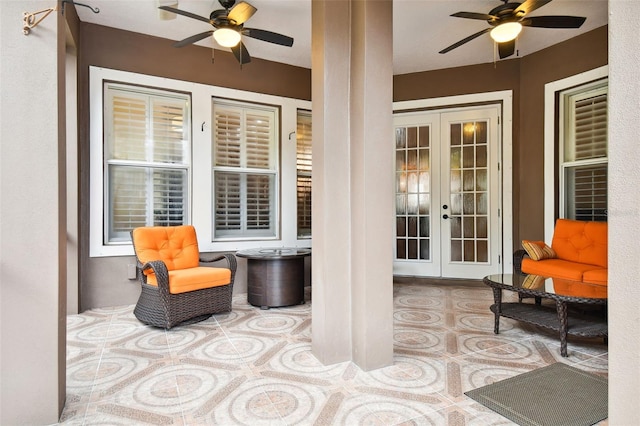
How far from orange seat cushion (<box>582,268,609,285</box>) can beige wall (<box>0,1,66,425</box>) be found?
4237 mm

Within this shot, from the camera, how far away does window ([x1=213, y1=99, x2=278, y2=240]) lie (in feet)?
15.8

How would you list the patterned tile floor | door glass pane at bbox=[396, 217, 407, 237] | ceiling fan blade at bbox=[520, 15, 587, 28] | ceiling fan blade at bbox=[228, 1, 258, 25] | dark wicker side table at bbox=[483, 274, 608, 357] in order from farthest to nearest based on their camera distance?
door glass pane at bbox=[396, 217, 407, 237] → ceiling fan blade at bbox=[520, 15, 587, 28] → ceiling fan blade at bbox=[228, 1, 258, 25] → dark wicker side table at bbox=[483, 274, 608, 357] → the patterned tile floor

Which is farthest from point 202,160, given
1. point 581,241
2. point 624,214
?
point 581,241

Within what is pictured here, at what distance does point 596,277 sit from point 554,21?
2375 mm

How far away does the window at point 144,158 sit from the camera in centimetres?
421

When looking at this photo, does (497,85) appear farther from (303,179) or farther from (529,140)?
(303,179)

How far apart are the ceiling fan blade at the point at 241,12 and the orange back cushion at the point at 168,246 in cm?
213

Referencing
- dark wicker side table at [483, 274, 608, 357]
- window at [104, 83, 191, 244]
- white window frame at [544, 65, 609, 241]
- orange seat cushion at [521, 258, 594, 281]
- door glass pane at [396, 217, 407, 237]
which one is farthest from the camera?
door glass pane at [396, 217, 407, 237]

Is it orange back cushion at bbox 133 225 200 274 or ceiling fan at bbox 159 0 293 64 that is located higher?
ceiling fan at bbox 159 0 293 64

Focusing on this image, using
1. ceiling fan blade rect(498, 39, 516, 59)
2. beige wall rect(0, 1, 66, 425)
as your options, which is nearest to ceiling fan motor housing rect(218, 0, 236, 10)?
beige wall rect(0, 1, 66, 425)

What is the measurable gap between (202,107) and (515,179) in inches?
168

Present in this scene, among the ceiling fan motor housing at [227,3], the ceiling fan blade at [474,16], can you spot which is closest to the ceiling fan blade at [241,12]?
the ceiling fan motor housing at [227,3]

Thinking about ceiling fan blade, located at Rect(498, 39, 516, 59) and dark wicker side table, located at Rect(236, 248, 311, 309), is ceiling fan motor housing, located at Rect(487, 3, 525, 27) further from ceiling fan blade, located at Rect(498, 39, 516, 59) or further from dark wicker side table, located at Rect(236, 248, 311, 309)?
dark wicker side table, located at Rect(236, 248, 311, 309)

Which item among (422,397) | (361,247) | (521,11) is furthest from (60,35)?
(521,11)
